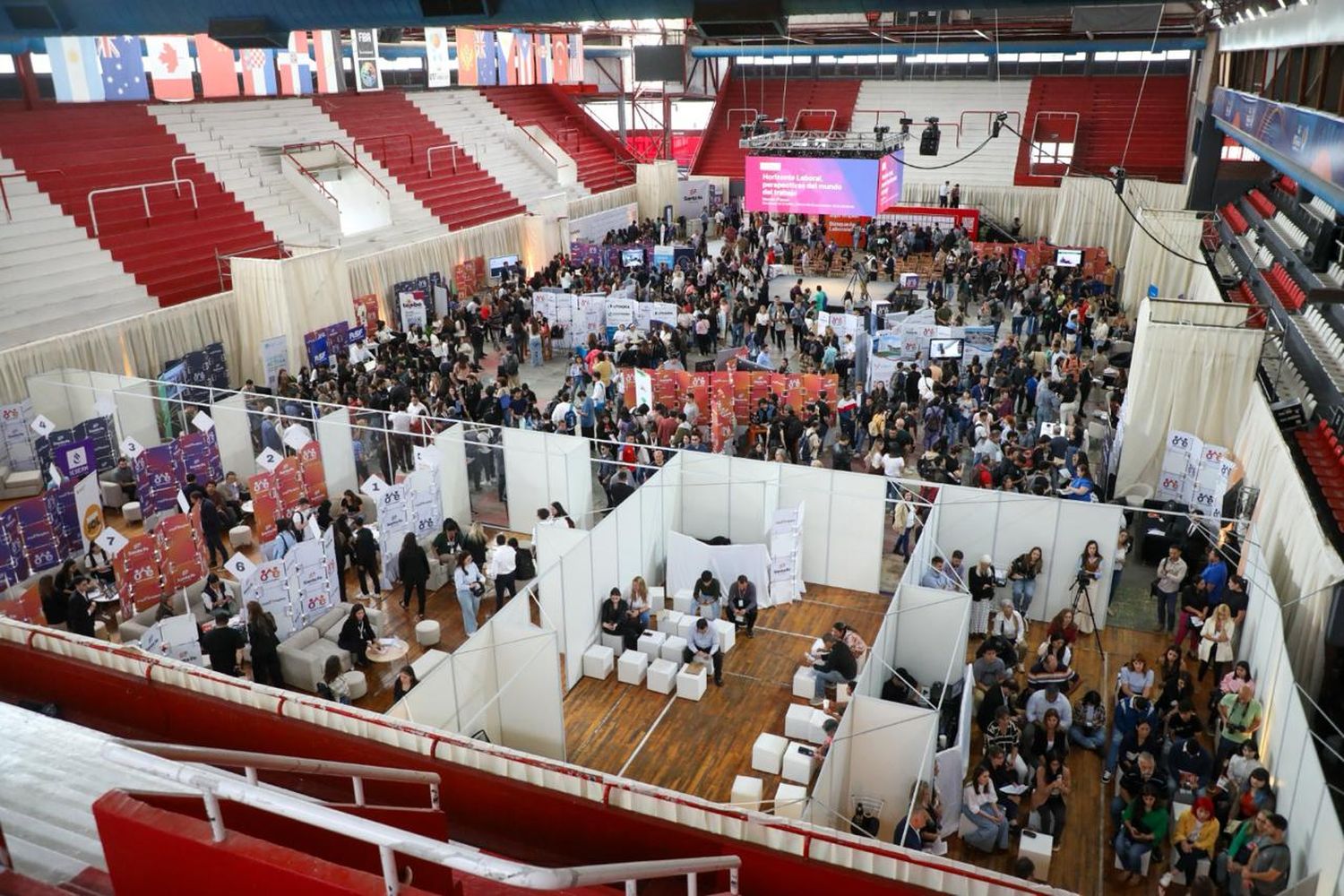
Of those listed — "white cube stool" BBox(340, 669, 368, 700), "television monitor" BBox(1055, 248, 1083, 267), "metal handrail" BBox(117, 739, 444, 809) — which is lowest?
"white cube stool" BBox(340, 669, 368, 700)

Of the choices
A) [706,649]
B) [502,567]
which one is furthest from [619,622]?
[502,567]

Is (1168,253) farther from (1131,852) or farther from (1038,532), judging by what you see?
(1131,852)

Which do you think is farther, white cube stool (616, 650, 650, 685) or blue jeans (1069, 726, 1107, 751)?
white cube stool (616, 650, 650, 685)

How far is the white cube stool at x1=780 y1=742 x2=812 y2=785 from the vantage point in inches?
352

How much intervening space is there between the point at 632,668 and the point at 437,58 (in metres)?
24.0

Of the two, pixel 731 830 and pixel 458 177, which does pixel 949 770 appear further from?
pixel 458 177

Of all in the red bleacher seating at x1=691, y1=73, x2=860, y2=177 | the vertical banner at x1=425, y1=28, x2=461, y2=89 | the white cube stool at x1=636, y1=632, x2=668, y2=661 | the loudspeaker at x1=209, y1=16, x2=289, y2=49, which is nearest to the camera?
the loudspeaker at x1=209, y1=16, x2=289, y2=49

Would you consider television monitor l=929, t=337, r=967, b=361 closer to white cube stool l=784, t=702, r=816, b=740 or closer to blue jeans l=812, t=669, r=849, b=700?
blue jeans l=812, t=669, r=849, b=700

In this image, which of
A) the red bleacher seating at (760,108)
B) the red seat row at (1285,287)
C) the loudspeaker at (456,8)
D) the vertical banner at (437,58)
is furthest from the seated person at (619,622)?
the red bleacher seating at (760,108)

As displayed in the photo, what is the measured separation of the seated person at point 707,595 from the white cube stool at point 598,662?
1166 mm

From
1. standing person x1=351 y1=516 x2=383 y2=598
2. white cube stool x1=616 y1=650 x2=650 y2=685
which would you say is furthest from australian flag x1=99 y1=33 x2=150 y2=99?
white cube stool x1=616 y1=650 x2=650 y2=685

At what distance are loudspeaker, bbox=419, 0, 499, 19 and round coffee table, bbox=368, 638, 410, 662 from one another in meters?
6.50

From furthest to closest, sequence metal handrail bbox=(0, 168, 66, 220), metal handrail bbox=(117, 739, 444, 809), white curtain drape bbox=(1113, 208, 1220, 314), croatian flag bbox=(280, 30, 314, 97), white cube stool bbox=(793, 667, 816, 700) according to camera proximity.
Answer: croatian flag bbox=(280, 30, 314, 97), white curtain drape bbox=(1113, 208, 1220, 314), metal handrail bbox=(0, 168, 66, 220), white cube stool bbox=(793, 667, 816, 700), metal handrail bbox=(117, 739, 444, 809)

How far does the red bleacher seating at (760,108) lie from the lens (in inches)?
1428
